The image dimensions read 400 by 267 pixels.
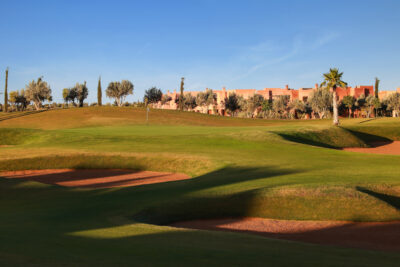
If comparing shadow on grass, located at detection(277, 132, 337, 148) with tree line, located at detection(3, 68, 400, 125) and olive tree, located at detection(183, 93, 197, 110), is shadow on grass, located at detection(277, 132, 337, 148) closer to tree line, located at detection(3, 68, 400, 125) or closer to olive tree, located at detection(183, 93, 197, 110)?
tree line, located at detection(3, 68, 400, 125)

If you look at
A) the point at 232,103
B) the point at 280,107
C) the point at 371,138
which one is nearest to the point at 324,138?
the point at 371,138

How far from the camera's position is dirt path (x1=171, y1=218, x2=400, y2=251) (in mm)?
12164

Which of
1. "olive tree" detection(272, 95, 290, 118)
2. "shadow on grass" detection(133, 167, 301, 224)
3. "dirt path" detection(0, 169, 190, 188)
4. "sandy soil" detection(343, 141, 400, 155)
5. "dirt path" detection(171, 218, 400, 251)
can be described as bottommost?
"dirt path" detection(0, 169, 190, 188)

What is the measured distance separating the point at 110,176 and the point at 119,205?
1217 centimetres

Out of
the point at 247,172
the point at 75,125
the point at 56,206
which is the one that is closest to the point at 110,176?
the point at 247,172

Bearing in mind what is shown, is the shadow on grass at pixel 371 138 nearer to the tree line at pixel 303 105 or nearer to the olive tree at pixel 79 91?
the tree line at pixel 303 105

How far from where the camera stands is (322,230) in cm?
1364

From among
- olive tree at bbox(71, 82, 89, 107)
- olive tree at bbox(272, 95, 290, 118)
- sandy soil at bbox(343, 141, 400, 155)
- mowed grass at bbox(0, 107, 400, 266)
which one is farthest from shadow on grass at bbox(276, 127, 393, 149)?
olive tree at bbox(71, 82, 89, 107)

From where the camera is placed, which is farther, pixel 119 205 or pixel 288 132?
pixel 288 132

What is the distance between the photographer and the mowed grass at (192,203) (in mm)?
8562

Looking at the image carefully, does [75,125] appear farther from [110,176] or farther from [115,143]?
[110,176]

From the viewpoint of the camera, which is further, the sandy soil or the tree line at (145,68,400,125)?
the tree line at (145,68,400,125)

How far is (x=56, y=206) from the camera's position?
16.3 m

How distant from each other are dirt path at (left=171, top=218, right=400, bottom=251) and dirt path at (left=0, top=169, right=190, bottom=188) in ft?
34.0
